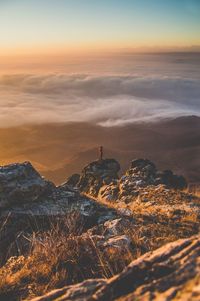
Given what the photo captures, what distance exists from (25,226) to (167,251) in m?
6.31

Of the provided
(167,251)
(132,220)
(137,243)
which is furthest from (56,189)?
(167,251)

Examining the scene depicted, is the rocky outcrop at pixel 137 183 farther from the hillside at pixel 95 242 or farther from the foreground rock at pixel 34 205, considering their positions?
the foreground rock at pixel 34 205

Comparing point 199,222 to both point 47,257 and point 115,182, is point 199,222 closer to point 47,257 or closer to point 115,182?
point 47,257

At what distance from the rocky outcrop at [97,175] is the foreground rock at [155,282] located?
1441cm

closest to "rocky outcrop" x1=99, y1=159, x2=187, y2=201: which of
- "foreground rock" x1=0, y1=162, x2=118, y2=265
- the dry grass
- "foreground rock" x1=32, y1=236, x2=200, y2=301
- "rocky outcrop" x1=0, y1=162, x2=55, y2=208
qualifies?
"foreground rock" x1=0, y1=162, x2=118, y2=265

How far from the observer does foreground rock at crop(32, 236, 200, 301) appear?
9.84 ft

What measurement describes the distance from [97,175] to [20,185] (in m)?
9.78

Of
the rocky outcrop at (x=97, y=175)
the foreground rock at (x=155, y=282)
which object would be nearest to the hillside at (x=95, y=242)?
the foreground rock at (x=155, y=282)

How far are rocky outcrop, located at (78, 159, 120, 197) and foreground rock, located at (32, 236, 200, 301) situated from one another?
14.4 m

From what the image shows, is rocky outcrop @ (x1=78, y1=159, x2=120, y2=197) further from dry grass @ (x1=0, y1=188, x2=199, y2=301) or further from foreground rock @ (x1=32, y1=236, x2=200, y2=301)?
foreground rock @ (x1=32, y1=236, x2=200, y2=301)

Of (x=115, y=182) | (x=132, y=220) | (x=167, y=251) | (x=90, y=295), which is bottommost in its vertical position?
(x=115, y=182)

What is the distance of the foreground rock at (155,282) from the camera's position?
3.00m

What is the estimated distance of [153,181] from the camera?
16.5 meters

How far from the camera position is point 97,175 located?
2027cm
